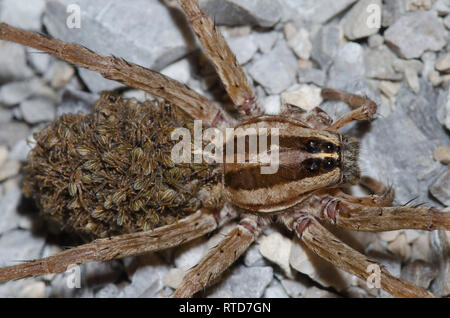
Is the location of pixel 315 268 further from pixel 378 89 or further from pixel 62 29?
pixel 62 29

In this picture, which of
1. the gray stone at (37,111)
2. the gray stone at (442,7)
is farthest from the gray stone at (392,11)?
the gray stone at (37,111)

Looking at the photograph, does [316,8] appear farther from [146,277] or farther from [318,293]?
[146,277]

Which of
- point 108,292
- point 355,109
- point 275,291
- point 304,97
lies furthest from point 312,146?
point 108,292

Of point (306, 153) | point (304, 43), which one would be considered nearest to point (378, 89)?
point (304, 43)

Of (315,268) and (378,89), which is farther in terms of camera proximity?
(378,89)

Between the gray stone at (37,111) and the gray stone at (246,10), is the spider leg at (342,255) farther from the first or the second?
the gray stone at (37,111)
